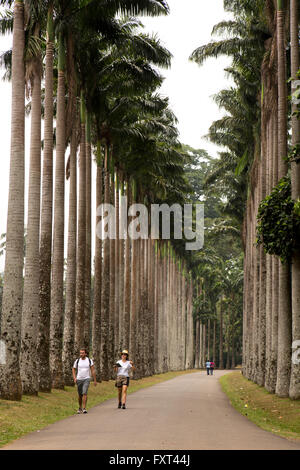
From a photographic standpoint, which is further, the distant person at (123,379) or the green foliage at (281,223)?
the green foliage at (281,223)

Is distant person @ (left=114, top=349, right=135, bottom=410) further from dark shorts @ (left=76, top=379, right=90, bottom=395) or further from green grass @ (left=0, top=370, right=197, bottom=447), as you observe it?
dark shorts @ (left=76, top=379, right=90, bottom=395)

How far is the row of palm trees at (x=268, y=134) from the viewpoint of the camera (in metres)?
20.8

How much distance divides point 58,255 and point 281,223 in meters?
8.85

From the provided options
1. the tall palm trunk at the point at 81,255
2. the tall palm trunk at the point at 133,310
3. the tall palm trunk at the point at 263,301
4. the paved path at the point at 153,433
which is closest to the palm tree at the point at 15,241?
the paved path at the point at 153,433

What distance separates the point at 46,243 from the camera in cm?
2298

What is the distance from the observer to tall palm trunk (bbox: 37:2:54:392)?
72.2ft

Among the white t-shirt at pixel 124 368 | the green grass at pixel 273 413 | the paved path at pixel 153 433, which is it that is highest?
the white t-shirt at pixel 124 368

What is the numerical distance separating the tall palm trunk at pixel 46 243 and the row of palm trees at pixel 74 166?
4cm

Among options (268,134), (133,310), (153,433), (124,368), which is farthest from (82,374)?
(133,310)

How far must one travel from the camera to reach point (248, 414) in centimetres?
1850

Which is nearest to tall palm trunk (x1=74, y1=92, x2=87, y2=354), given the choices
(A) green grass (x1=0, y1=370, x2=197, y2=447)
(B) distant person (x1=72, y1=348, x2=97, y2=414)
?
(A) green grass (x1=0, y1=370, x2=197, y2=447)

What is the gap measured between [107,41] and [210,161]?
61.0 m

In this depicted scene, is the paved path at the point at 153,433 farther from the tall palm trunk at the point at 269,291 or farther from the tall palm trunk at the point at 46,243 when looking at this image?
the tall palm trunk at the point at 269,291

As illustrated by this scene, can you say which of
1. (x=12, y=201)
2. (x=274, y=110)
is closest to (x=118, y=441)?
(x=12, y=201)
